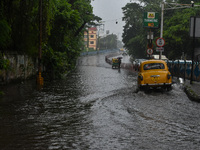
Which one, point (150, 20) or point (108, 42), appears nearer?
point (150, 20)

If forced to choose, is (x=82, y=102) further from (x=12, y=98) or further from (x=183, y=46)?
(x=183, y=46)

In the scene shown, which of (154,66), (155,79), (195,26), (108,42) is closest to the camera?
(155,79)

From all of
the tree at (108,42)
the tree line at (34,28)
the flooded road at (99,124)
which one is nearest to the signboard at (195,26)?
the flooded road at (99,124)

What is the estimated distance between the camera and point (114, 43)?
165000 millimetres

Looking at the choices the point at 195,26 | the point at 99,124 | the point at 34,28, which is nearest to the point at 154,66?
the point at 195,26

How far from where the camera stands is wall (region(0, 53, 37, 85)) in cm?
1681

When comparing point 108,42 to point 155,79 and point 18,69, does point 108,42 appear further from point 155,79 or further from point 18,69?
point 155,79

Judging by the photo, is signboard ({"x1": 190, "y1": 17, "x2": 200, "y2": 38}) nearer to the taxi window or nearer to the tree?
the taxi window

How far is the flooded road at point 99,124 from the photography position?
20.0ft

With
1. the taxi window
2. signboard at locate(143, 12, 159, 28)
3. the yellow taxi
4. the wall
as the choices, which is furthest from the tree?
the yellow taxi

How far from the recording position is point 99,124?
7918 millimetres

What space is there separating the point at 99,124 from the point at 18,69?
12.4 m

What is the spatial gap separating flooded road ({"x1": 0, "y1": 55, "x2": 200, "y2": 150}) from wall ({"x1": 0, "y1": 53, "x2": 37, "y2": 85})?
4.33m

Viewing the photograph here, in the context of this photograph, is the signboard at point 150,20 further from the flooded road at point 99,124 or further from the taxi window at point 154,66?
the flooded road at point 99,124
